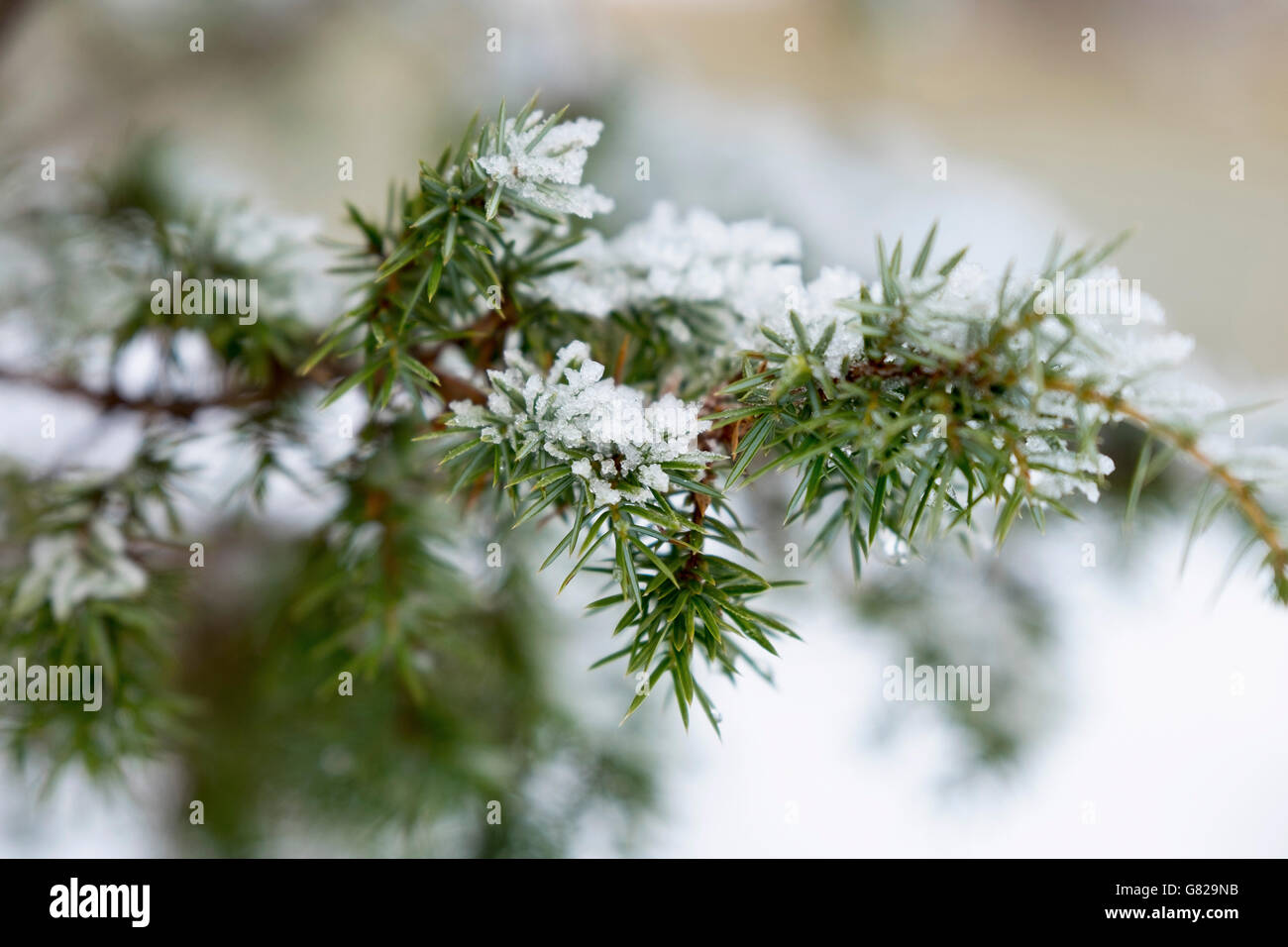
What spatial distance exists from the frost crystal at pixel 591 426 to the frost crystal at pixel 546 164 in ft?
0.17

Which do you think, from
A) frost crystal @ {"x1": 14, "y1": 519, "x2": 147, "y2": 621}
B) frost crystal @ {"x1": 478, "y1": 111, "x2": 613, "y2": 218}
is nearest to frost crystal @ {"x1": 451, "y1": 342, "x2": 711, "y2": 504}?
frost crystal @ {"x1": 478, "y1": 111, "x2": 613, "y2": 218}

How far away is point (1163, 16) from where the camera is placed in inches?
45.2

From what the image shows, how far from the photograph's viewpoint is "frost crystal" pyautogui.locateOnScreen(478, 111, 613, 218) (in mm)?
264

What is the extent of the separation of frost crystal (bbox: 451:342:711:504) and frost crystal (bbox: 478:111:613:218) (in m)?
0.05

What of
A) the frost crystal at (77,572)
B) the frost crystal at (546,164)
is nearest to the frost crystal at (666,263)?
the frost crystal at (546,164)

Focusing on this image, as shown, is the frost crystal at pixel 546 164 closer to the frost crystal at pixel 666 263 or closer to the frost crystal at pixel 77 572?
the frost crystal at pixel 666 263

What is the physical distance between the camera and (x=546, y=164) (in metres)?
0.26

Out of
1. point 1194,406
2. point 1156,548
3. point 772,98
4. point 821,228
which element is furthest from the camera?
point 772,98

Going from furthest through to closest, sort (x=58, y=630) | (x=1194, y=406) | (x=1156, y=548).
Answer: (x=1156, y=548), (x=58, y=630), (x=1194, y=406)

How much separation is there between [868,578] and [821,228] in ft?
1.36

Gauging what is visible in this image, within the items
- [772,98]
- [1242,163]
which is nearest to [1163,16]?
[1242,163]

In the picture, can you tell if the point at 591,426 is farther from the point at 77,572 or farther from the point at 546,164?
the point at 77,572
